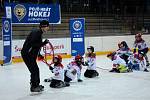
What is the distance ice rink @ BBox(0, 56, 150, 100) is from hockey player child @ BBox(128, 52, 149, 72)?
38 centimetres

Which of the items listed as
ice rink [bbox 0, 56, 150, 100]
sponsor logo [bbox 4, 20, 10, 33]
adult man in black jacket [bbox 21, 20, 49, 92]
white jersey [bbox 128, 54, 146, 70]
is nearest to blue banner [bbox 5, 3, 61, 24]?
sponsor logo [bbox 4, 20, 10, 33]

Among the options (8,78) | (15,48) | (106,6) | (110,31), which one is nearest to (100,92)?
(8,78)

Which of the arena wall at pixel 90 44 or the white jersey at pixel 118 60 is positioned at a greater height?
the arena wall at pixel 90 44

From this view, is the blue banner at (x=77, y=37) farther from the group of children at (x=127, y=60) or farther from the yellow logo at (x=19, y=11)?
the yellow logo at (x=19, y=11)

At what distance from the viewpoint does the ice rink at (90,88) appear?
8164 millimetres

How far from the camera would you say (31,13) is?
15992 millimetres

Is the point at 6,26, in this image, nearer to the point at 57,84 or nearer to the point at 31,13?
the point at 31,13

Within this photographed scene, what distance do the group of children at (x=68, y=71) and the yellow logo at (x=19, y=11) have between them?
5.37 m

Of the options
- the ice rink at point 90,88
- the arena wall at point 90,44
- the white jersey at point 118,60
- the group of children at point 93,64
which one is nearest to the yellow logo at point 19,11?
the arena wall at point 90,44

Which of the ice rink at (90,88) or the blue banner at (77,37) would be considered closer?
Result: the ice rink at (90,88)

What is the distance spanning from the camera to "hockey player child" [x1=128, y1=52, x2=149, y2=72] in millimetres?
12000

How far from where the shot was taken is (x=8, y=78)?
1079 centimetres

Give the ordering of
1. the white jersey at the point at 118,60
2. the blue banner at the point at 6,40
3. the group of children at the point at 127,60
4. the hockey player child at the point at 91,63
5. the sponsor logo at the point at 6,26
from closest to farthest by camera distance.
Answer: the hockey player child at the point at 91,63 → the white jersey at the point at 118,60 → the group of children at the point at 127,60 → the blue banner at the point at 6,40 → the sponsor logo at the point at 6,26

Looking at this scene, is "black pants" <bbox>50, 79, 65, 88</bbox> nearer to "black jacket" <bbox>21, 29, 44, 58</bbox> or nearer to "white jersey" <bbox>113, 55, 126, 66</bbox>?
"black jacket" <bbox>21, 29, 44, 58</bbox>
